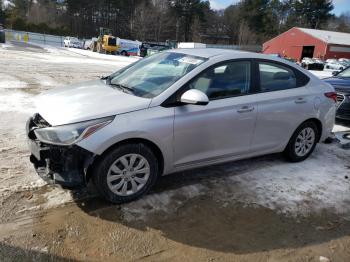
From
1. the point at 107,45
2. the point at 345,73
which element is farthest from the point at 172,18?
the point at 345,73

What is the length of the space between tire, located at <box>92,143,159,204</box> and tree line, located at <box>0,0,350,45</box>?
69.6 metres

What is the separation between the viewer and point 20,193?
13.9 feet

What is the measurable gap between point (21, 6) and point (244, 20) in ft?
162

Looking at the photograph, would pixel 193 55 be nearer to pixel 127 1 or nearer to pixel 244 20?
pixel 127 1

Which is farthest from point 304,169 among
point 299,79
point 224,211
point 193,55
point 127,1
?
point 127,1

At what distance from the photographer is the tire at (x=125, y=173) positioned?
3.94 metres

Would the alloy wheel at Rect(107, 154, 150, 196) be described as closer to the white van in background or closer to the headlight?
the headlight

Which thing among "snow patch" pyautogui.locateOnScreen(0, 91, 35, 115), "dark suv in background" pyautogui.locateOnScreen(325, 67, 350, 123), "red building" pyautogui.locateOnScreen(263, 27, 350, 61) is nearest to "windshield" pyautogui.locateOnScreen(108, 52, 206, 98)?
"snow patch" pyautogui.locateOnScreen(0, 91, 35, 115)

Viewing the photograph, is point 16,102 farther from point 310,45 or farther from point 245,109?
point 310,45

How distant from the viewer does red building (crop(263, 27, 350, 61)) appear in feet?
190

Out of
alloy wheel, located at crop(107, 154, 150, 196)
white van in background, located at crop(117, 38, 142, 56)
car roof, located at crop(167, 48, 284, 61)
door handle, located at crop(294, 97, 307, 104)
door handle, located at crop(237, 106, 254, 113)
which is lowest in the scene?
white van in background, located at crop(117, 38, 142, 56)

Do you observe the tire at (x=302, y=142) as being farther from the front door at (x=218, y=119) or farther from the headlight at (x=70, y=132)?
the headlight at (x=70, y=132)

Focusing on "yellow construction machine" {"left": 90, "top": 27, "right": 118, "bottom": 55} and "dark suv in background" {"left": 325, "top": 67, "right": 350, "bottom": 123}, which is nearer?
"dark suv in background" {"left": 325, "top": 67, "right": 350, "bottom": 123}

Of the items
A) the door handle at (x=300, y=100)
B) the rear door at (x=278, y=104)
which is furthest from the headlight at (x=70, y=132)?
the door handle at (x=300, y=100)
